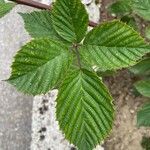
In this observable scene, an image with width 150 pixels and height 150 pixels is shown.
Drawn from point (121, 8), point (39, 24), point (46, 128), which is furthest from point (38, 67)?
point (46, 128)

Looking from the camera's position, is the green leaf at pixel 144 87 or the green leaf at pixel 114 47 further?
the green leaf at pixel 144 87

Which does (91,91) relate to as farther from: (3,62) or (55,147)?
(3,62)

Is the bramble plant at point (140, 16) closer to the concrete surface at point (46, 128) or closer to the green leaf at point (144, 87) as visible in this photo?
the green leaf at point (144, 87)

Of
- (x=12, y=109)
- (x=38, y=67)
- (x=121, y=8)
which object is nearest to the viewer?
(x=38, y=67)

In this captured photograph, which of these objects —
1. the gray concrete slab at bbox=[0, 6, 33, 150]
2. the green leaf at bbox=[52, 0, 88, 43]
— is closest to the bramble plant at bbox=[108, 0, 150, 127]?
the green leaf at bbox=[52, 0, 88, 43]

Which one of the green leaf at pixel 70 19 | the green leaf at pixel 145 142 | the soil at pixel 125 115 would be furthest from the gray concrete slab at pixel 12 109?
the green leaf at pixel 70 19

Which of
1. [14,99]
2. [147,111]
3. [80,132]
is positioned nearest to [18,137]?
[14,99]

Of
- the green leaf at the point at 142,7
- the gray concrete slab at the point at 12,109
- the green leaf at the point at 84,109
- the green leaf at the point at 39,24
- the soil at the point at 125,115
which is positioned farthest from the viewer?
the gray concrete slab at the point at 12,109

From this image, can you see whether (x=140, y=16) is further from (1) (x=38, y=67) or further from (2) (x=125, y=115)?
(2) (x=125, y=115)
